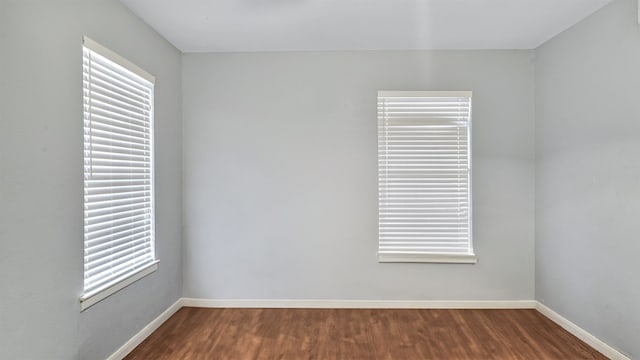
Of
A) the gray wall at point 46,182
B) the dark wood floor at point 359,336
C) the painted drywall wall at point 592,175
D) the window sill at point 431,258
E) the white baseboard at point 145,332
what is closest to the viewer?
the gray wall at point 46,182

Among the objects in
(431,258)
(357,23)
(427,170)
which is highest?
(357,23)

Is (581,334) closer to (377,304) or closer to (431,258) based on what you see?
(431,258)

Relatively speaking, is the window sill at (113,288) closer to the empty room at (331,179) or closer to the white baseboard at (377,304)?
the empty room at (331,179)

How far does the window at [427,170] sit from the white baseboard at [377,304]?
0.45 metres

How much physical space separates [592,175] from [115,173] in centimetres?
367

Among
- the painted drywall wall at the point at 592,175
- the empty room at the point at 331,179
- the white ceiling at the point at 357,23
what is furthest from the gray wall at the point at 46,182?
the painted drywall wall at the point at 592,175

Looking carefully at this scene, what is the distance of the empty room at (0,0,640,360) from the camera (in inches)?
87.0

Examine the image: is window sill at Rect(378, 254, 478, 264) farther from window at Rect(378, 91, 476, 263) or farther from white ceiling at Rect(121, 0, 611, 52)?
white ceiling at Rect(121, 0, 611, 52)

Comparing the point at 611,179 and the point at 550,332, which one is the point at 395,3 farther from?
the point at 550,332

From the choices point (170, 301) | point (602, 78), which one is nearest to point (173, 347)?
point (170, 301)

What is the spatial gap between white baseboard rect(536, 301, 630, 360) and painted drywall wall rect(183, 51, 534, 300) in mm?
228

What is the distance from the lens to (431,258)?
3525 mm

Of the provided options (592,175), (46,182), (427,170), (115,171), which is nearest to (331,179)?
(427,170)

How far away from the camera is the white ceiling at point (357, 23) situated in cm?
262
